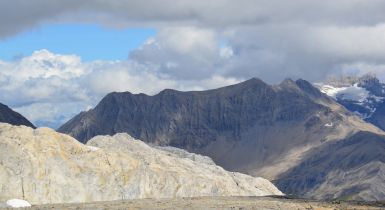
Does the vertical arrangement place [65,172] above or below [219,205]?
above

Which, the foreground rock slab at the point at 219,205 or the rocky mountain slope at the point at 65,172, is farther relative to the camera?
the rocky mountain slope at the point at 65,172

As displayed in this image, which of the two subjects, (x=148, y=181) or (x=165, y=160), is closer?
(x=148, y=181)

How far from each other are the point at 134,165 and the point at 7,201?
142 ft

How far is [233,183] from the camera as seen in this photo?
198 m

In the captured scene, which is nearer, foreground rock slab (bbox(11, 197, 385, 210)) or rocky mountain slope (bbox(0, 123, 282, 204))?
foreground rock slab (bbox(11, 197, 385, 210))

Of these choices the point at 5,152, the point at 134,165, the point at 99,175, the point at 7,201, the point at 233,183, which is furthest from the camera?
the point at 233,183

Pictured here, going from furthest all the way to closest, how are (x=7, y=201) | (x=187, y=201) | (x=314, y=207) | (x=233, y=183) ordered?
(x=233, y=183), (x=7, y=201), (x=187, y=201), (x=314, y=207)

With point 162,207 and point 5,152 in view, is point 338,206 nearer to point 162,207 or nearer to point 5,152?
point 162,207

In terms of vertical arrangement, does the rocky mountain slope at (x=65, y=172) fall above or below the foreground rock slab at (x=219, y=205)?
above

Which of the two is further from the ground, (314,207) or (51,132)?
(51,132)

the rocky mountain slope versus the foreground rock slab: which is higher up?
the rocky mountain slope

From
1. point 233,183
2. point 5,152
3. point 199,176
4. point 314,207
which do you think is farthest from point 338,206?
point 233,183

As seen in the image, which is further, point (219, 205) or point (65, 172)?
point (65, 172)

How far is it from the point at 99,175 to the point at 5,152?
21.0 m
